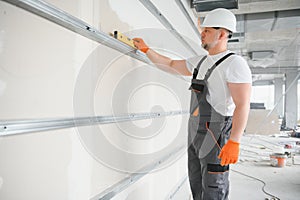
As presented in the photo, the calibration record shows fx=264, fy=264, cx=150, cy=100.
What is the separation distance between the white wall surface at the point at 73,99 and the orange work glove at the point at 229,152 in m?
0.59

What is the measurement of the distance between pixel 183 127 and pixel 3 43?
106 inches

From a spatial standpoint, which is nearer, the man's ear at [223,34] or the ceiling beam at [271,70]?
the man's ear at [223,34]

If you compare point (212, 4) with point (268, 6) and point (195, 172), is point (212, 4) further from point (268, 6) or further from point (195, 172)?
point (195, 172)

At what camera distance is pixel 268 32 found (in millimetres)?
6219

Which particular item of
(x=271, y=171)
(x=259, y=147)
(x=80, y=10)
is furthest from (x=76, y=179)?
(x=259, y=147)

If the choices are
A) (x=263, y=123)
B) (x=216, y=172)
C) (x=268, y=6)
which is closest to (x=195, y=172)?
(x=216, y=172)

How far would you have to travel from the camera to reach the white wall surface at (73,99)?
0.84 metres

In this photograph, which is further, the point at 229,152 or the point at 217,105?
the point at 217,105

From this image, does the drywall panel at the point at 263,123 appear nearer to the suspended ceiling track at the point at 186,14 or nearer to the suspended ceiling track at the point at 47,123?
the suspended ceiling track at the point at 186,14

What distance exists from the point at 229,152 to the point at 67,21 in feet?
4.20

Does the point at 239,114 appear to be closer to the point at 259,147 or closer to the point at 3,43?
the point at 3,43


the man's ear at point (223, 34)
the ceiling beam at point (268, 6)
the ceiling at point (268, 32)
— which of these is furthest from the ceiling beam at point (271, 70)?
the man's ear at point (223, 34)

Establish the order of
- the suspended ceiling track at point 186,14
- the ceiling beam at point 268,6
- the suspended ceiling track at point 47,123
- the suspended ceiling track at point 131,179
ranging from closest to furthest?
the suspended ceiling track at point 47,123, the suspended ceiling track at point 131,179, the suspended ceiling track at point 186,14, the ceiling beam at point 268,6

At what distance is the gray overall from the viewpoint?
185cm
